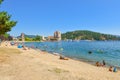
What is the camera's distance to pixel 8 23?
26203 mm

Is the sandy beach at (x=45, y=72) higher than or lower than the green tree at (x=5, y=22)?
lower

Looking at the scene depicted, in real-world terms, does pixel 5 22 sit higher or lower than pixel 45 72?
higher

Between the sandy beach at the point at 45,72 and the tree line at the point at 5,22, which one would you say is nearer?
the sandy beach at the point at 45,72

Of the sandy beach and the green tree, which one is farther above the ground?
the green tree

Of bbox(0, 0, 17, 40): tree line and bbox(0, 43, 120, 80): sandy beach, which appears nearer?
bbox(0, 43, 120, 80): sandy beach

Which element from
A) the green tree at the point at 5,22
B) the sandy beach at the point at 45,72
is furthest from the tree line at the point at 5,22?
the sandy beach at the point at 45,72

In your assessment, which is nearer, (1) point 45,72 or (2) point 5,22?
(1) point 45,72

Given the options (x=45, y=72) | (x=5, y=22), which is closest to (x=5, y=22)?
(x=5, y=22)

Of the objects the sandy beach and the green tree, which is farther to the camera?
the green tree

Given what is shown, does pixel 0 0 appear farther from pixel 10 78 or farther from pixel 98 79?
pixel 98 79

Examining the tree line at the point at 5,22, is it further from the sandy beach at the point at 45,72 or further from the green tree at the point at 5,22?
the sandy beach at the point at 45,72

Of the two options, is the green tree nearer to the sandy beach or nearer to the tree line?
the tree line

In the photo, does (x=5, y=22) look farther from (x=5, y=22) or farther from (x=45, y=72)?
(x=45, y=72)

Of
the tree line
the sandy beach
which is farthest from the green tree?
the sandy beach
